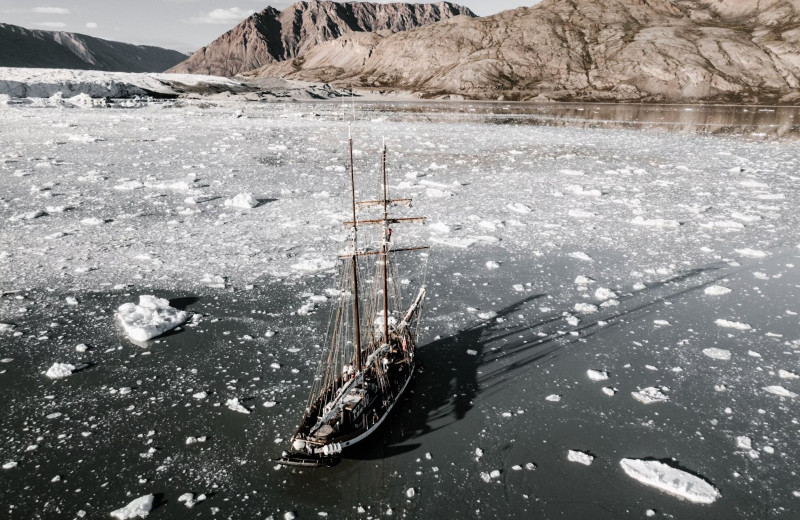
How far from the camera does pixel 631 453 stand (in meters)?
5.59

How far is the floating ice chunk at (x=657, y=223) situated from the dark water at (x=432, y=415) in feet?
16.2

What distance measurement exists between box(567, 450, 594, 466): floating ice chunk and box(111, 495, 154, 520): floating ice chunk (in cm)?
478

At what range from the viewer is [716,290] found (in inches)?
383

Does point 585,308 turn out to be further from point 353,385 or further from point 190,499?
point 190,499

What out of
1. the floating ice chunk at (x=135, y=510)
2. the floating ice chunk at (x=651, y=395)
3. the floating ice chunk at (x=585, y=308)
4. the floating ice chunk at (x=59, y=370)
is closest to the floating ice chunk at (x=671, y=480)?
the floating ice chunk at (x=651, y=395)

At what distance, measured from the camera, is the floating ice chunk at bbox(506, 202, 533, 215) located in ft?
49.9

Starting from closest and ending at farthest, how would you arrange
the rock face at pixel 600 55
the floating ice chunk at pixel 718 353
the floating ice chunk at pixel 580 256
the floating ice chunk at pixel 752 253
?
the floating ice chunk at pixel 718 353, the floating ice chunk at pixel 580 256, the floating ice chunk at pixel 752 253, the rock face at pixel 600 55

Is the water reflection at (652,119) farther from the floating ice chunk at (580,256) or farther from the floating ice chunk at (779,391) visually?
the floating ice chunk at (779,391)

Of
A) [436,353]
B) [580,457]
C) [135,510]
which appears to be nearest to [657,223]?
[436,353]

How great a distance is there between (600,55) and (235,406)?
6482 inches

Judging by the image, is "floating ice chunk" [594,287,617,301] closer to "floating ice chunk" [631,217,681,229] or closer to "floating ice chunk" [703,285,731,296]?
"floating ice chunk" [703,285,731,296]

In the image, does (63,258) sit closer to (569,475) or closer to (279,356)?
(279,356)

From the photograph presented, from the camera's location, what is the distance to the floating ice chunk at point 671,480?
16.4 ft

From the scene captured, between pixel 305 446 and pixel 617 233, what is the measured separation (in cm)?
1146
